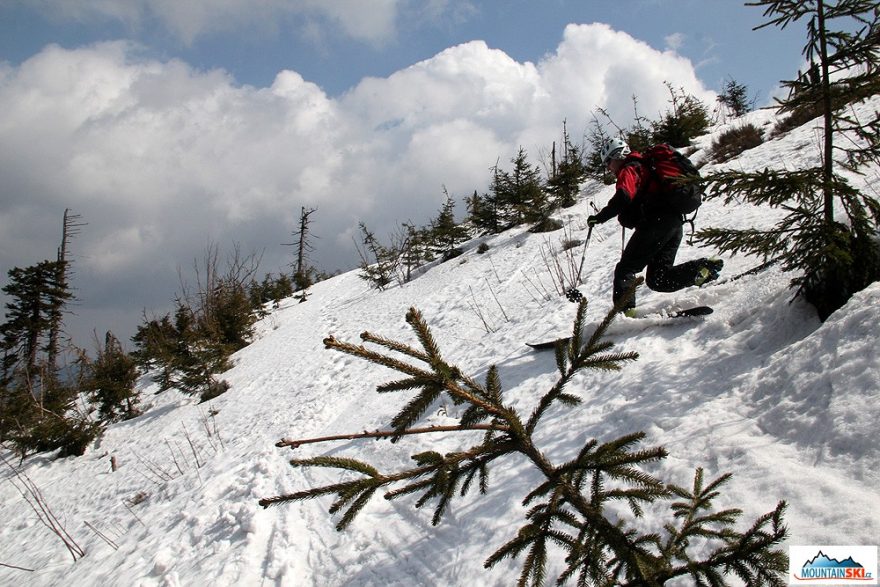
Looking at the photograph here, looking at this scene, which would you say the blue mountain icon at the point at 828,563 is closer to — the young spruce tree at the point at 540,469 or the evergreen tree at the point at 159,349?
the young spruce tree at the point at 540,469

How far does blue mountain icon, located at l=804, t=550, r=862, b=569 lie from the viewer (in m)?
1.46

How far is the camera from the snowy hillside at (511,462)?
7.00 feet

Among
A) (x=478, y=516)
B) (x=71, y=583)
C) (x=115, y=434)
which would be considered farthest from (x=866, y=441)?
(x=115, y=434)

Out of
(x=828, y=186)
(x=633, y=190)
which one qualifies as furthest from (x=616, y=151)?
(x=828, y=186)

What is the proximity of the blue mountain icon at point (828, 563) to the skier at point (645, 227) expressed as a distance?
2.62 m

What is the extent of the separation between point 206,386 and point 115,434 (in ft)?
7.99

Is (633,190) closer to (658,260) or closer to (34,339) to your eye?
(658,260)

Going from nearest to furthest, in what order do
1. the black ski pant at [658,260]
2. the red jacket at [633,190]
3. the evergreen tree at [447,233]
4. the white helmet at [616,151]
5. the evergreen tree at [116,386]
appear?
1. the red jacket at [633,190]
2. the black ski pant at [658,260]
3. the white helmet at [616,151]
4. the evergreen tree at [116,386]
5. the evergreen tree at [447,233]

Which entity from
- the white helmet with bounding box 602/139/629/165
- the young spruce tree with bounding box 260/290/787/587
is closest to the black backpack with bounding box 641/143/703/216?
the white helmet with bounding box 602/139/629/165

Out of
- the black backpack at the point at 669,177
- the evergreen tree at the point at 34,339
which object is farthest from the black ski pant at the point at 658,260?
the evergreen tree at the point at 34,339

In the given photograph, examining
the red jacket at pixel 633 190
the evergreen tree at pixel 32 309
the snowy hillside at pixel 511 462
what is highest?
the evergreen tree at pixel 32 309

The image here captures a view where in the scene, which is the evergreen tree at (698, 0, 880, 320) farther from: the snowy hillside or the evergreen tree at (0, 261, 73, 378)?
the evergreen tree at (0, 261, 73, 378)

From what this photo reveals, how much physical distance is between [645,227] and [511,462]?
107 inches

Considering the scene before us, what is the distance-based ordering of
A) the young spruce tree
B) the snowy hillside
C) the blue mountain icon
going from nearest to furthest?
the young spruce tree < the blue mountain icon < the snowy hillside
